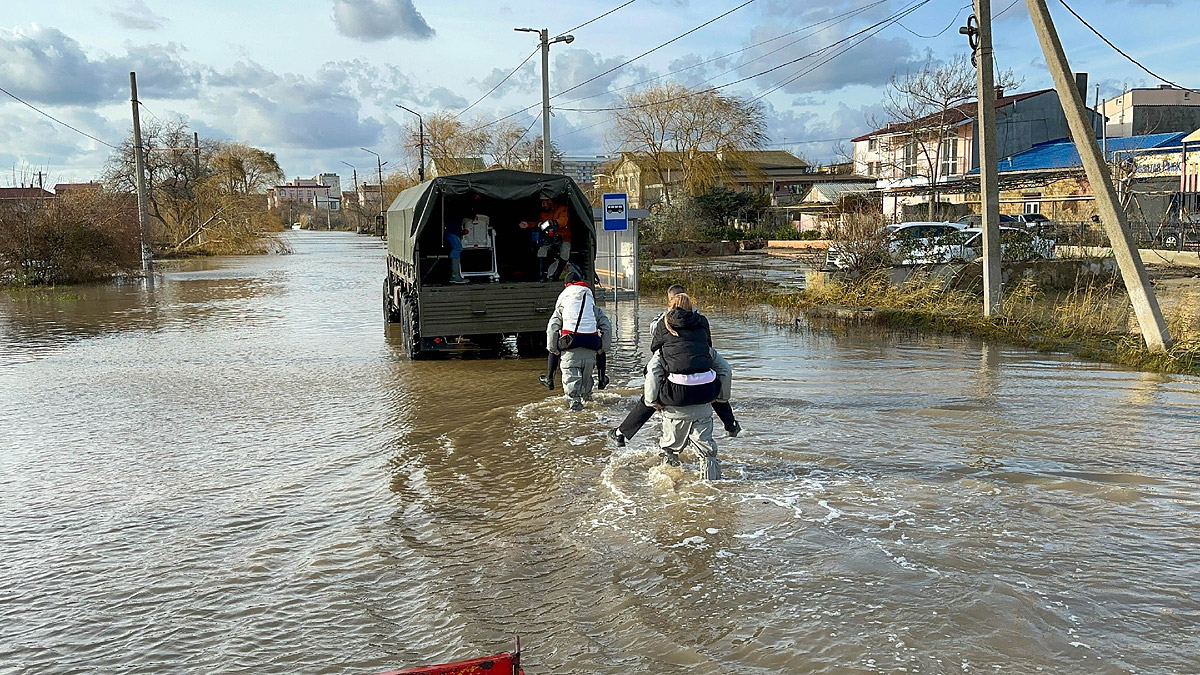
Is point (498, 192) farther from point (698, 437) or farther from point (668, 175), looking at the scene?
point (668, 175)

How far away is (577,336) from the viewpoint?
10094 millimetres

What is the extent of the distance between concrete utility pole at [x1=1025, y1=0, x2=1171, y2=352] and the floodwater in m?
1.16

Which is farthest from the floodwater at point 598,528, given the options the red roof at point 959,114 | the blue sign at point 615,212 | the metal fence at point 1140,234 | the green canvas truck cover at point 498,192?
the red roof at point 959,114

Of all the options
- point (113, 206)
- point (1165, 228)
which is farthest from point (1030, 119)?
point (113, 206)

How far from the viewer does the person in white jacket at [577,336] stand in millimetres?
10062

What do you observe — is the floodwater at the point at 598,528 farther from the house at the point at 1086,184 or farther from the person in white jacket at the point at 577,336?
the house at the point at 1086,184

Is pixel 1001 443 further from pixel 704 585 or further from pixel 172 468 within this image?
pixel 172 468

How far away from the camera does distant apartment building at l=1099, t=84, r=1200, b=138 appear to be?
5328 cm

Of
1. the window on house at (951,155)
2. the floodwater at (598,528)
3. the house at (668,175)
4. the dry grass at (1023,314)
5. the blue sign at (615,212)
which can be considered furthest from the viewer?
the house at (668,175)

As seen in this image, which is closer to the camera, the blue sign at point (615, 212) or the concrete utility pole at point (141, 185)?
the blue sign at point (615, 212)

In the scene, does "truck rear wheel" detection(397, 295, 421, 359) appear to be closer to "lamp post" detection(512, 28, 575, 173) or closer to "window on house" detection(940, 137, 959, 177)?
"lamp post" detection(512, 28, 575, 173)

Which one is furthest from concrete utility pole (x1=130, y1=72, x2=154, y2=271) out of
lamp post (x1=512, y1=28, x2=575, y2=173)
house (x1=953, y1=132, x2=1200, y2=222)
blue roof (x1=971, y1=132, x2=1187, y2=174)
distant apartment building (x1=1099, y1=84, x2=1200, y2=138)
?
distant apartment building (x1=1099, y1=84, x2=1200, y2=138)

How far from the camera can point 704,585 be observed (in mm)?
Result: 5469

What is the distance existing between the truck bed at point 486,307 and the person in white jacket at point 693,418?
20.8 ft
